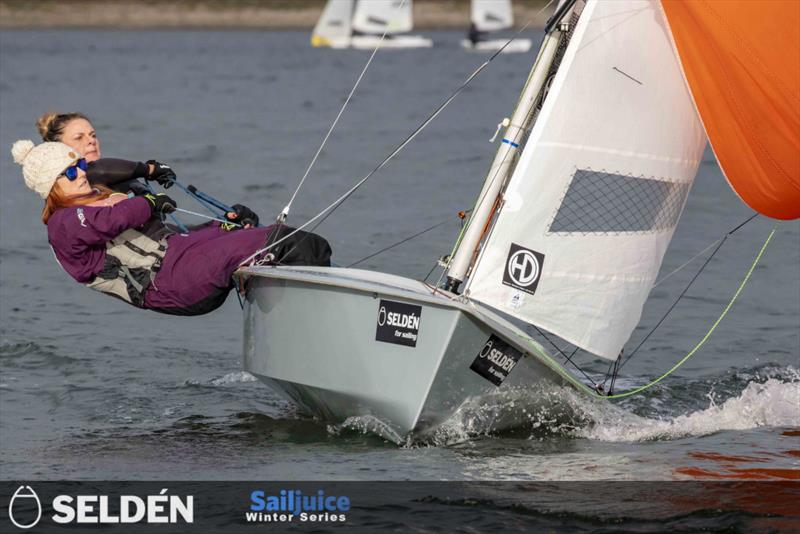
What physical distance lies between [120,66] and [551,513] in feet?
126

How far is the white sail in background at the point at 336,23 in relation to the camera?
173ft

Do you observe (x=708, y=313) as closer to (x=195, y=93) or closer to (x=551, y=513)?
(x=551, y=513)

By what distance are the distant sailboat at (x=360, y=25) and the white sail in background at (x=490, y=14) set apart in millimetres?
2611

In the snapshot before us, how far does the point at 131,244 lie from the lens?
254 inches

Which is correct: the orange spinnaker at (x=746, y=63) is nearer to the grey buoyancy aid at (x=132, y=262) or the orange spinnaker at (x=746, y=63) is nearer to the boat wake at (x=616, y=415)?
the boat wake at (x=616, y=415)

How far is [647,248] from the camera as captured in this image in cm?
673

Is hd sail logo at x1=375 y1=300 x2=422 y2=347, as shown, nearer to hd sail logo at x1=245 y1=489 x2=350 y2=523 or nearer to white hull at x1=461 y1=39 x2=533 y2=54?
hd sail logo at x1=245 y1=489 x2=350 y2=523

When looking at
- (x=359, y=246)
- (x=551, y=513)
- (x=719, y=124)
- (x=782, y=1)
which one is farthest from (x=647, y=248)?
(x=359, y=246)

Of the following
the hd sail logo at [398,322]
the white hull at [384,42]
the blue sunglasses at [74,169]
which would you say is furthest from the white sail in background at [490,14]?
the hd sail logo at [398,322]

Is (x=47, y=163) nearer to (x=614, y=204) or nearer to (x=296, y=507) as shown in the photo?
(x=296, y=507)

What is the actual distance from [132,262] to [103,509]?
1.39 metres

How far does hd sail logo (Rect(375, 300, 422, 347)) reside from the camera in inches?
232

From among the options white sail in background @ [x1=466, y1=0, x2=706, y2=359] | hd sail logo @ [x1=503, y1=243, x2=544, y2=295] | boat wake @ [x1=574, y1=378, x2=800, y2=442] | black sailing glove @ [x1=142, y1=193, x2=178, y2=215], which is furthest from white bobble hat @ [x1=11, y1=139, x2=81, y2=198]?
boat wake @ [x1=574, y1=378, x2=800, y2=442]

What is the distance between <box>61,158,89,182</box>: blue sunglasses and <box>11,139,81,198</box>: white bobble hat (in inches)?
0.7
